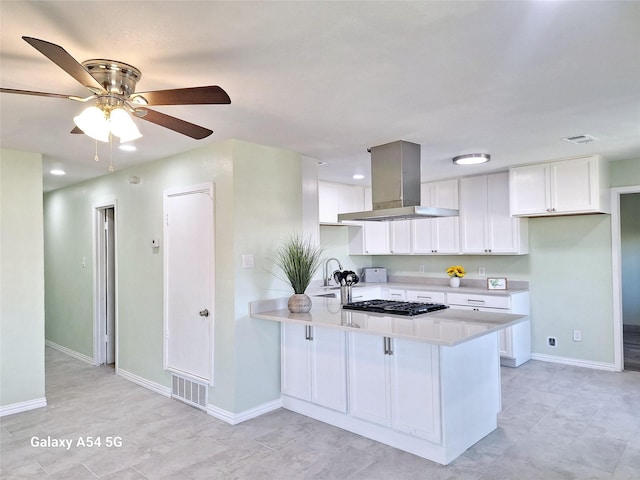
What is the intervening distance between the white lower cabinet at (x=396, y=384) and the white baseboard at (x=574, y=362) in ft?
10.3

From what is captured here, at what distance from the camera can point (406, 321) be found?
3113 mm

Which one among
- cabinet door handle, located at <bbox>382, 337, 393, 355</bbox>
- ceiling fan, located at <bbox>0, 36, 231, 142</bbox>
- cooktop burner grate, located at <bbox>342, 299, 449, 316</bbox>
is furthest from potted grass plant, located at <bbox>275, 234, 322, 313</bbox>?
ceiling fan, located at <bbox>0, 36, 231, 142</bbox>

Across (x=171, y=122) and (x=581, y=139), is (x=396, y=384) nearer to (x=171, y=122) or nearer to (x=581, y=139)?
(x=171, y=122)

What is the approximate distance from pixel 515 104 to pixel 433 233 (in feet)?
10.7

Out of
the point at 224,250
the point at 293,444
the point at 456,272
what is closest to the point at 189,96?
the point at 224,250

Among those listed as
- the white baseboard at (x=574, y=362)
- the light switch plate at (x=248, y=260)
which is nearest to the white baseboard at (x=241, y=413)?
the light switch plate at (x=248, y=260)

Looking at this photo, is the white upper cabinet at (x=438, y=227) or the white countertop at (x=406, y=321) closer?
the white countertop at (x=406, y=321)

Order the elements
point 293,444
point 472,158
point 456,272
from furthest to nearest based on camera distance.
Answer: point 456,272 < point 472,158 < point 293,444

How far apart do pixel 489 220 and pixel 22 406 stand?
5.41 meters

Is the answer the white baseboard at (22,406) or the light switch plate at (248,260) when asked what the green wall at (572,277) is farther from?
the white baseboard at (22,406)

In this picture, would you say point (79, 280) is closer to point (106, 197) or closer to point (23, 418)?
point (106, 197)

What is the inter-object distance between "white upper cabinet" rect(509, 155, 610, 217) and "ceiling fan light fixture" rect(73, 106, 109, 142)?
14.3ft

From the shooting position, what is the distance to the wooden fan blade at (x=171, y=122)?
2.14 meters
